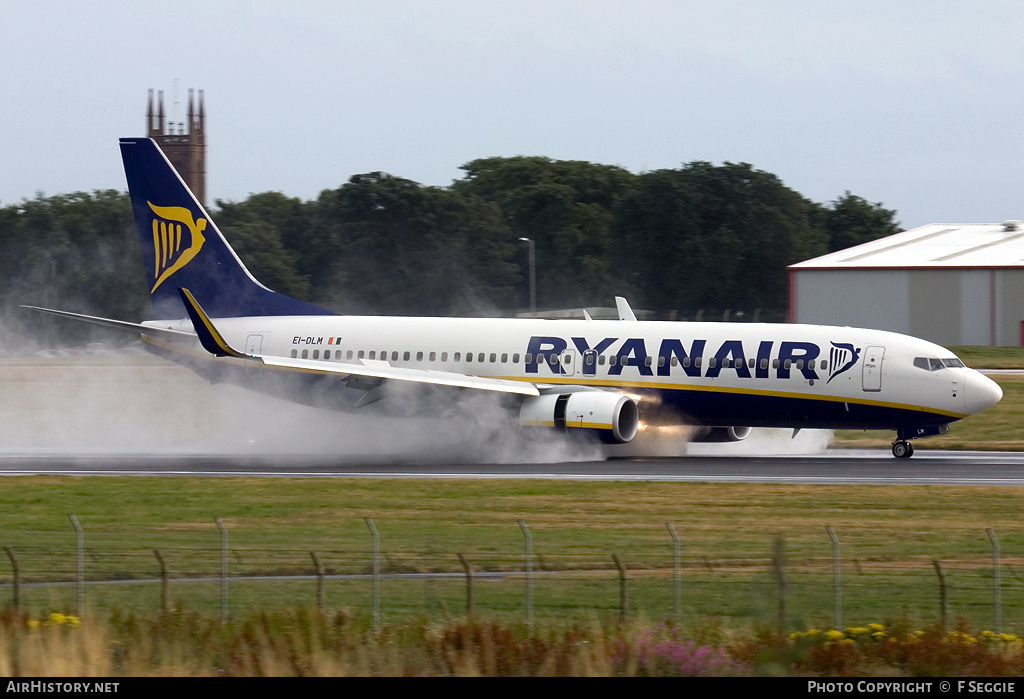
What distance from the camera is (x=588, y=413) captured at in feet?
121

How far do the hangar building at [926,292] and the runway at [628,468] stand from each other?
4541 cm

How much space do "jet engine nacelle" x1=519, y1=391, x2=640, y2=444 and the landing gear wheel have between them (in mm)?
7031

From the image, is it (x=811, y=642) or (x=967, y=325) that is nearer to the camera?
(x=811, y=642)

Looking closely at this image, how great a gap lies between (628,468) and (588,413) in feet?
6.91

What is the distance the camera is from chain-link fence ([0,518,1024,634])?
1780 centimetres

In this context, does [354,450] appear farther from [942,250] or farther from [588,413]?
[942,250]

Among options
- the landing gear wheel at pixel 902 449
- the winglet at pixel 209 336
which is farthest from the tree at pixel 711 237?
the winglet at pixel 209 336

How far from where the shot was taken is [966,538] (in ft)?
79.5

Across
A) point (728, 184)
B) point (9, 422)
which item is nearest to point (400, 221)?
point (728, 184)

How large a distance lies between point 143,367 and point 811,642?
5147 cm

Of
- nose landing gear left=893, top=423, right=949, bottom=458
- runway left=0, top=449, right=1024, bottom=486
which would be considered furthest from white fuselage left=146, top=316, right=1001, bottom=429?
runway left=0, top=449, right=1024, bottom=486

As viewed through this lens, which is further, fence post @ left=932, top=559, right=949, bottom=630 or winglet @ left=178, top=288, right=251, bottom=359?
winglet @ left=178, top=288, right=251, bottom=359

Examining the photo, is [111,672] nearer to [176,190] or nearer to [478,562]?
[478,562]

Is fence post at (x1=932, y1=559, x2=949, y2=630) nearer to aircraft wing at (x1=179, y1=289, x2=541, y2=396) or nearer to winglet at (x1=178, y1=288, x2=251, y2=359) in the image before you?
aircraft wing at (x1=179, y1=289, x2=541, y2=396)
